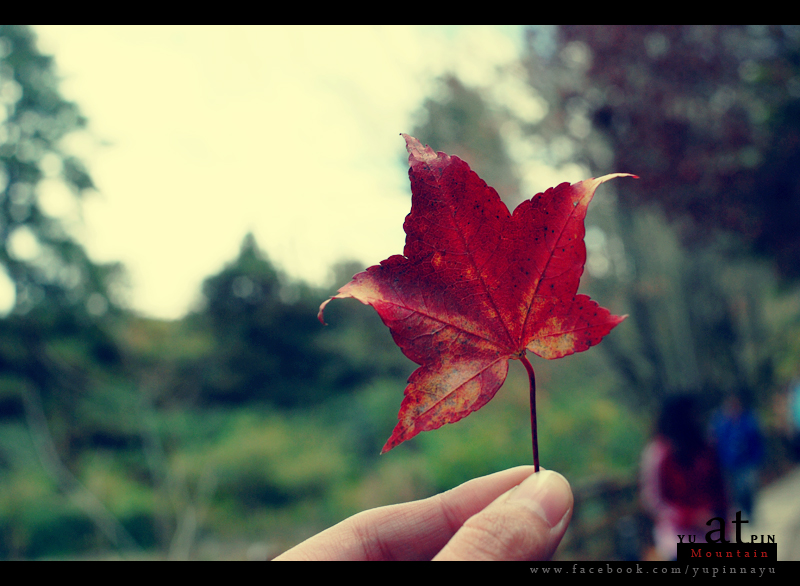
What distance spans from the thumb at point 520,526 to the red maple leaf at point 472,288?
0.09m

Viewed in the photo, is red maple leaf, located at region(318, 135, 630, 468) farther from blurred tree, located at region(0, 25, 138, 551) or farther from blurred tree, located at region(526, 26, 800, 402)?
blurred tree, located at region(0, 25, 138, 551)

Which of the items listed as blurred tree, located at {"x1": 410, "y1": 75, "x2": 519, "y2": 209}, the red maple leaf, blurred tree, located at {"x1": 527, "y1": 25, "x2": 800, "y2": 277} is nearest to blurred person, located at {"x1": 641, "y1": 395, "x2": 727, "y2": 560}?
the red maple leaf

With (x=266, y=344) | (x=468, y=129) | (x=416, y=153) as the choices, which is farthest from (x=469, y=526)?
(x=266, y=344)

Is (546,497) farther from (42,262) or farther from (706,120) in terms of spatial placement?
(42,262)

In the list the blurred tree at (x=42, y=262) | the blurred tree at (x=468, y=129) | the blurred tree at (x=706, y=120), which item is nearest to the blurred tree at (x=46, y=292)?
the blurred tree at (x=42, y=262)

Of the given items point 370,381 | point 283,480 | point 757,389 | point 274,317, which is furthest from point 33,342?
point 757,389

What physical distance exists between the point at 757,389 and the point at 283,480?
7.80 metres

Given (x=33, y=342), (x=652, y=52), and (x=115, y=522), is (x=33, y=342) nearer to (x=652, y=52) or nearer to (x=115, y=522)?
(x=115, y=522)

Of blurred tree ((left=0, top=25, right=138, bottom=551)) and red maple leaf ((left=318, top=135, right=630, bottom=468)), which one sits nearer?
red maple leaf ((left=318, top=135, right=630, bottom=468))

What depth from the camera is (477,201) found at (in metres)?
0.80

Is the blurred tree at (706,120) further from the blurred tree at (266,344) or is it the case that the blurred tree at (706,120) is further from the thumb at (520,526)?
the blurred tree at (266,344)

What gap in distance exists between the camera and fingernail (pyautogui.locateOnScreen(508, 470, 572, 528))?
0.85m

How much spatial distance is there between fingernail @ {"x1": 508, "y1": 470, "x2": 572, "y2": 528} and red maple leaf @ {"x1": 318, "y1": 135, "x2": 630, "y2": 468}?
0.08 meters

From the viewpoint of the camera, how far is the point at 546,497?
0.86 m
